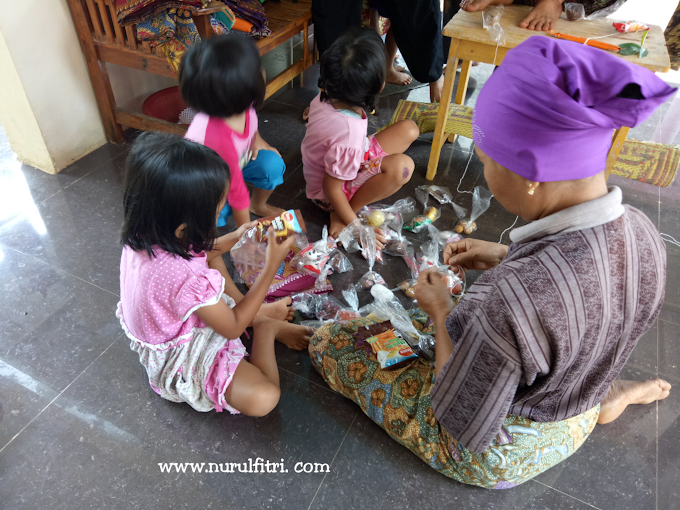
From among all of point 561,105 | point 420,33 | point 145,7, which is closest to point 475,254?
point 561,105

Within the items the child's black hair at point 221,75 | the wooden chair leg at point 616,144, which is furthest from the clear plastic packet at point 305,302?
the wooden chair leg at point 616,144

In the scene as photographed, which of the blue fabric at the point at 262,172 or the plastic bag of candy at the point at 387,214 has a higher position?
the blue fabric at the point at 262,172

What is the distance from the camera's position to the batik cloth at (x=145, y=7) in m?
1.91

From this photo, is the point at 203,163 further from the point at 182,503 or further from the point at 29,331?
the point at 29,331

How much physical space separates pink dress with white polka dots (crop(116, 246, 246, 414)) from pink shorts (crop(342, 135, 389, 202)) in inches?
38.1

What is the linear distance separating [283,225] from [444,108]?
46.4 inches

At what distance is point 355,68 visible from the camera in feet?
5.71

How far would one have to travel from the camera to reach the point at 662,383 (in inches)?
60.3

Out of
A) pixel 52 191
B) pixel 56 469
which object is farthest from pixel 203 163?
pixel 52 191

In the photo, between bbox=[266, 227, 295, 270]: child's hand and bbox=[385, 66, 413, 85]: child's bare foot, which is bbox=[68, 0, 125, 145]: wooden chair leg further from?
bbox=[385, 66, 413, 85]: child's bare foot

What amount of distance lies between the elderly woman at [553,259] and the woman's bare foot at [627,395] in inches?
16.7

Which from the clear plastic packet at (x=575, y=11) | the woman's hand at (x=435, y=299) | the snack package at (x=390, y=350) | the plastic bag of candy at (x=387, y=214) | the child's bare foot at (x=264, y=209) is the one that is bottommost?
the plastic bag of candy at (x=387, y=214)

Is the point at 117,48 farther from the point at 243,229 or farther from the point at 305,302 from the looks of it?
the point at 305,302
